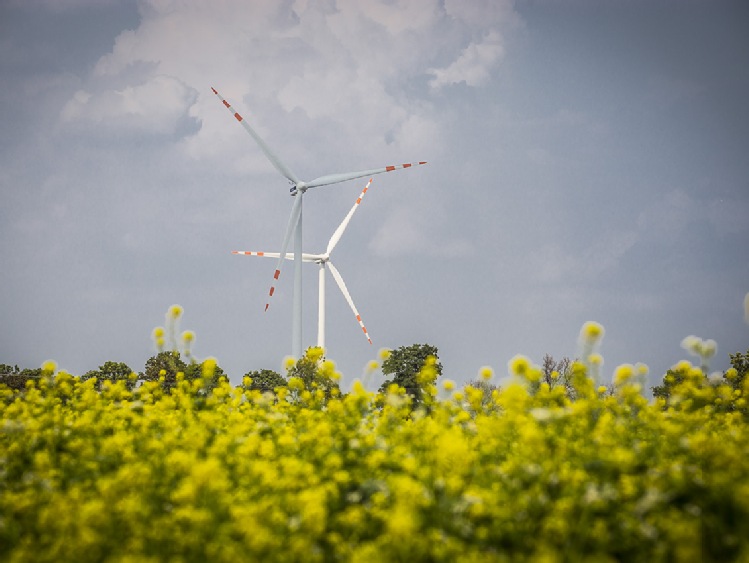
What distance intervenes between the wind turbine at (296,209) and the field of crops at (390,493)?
29.0 m

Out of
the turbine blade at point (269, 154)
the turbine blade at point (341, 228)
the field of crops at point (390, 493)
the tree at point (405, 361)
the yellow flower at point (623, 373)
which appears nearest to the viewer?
the field of crops at point (390, 493)

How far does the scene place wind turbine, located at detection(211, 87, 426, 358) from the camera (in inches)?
1503

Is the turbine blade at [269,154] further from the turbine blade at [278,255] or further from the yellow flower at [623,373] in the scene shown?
the yellow flower at [623,373]

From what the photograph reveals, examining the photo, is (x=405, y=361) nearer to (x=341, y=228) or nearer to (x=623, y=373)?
(x=341, y=228)

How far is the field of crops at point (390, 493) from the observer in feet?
17.4

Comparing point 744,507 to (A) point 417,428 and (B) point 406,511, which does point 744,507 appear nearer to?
(B) point 406,511

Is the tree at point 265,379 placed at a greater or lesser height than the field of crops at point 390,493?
greater

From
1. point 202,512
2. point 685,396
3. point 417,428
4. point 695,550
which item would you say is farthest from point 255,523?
point 685,396

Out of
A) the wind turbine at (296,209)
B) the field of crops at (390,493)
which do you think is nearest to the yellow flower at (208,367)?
the field of crops at (390,493)

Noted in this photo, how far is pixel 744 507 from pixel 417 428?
444 cm

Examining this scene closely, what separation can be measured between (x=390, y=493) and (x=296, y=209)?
35.9 metres

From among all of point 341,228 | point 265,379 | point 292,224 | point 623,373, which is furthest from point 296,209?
point 623,373

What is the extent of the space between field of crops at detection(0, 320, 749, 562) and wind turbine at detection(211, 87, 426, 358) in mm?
29016

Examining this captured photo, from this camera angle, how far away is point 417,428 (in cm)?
905
